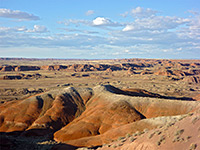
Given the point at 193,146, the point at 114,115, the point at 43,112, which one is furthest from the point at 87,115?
the point at 193,146

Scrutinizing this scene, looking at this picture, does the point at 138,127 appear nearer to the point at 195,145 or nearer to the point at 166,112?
the point at 166,112

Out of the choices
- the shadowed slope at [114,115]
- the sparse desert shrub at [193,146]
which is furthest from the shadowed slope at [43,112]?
the sparse desert shrub at [193,146]

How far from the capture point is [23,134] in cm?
3616

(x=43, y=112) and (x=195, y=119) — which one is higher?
(x=195, y=119)

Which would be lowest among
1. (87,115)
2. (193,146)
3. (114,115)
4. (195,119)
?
(87,115)

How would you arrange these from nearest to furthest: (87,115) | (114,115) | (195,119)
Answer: (195,119) < (114,115) < (87,115)

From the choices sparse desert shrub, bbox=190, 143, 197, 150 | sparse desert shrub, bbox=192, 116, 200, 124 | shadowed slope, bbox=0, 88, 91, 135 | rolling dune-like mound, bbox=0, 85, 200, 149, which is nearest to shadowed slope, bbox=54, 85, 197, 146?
rolling dune-like mound, bbox=0, 85, 200, 149

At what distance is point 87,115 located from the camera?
4003 cm

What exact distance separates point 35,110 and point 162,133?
32.0 metres

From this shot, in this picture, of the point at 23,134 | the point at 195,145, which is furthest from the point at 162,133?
the point at 23,134

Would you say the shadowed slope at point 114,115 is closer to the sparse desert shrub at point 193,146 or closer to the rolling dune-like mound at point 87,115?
the rolling dune-like mound at point 87,115

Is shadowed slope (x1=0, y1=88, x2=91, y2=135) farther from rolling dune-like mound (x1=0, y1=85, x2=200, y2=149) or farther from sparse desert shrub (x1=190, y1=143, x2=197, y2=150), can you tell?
sparse desert shrub (x1=190, y1=143, x2=197, y2=150)

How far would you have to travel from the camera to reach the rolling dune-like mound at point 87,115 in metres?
31.7

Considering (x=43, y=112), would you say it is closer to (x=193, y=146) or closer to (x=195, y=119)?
(x=195, y=119)
